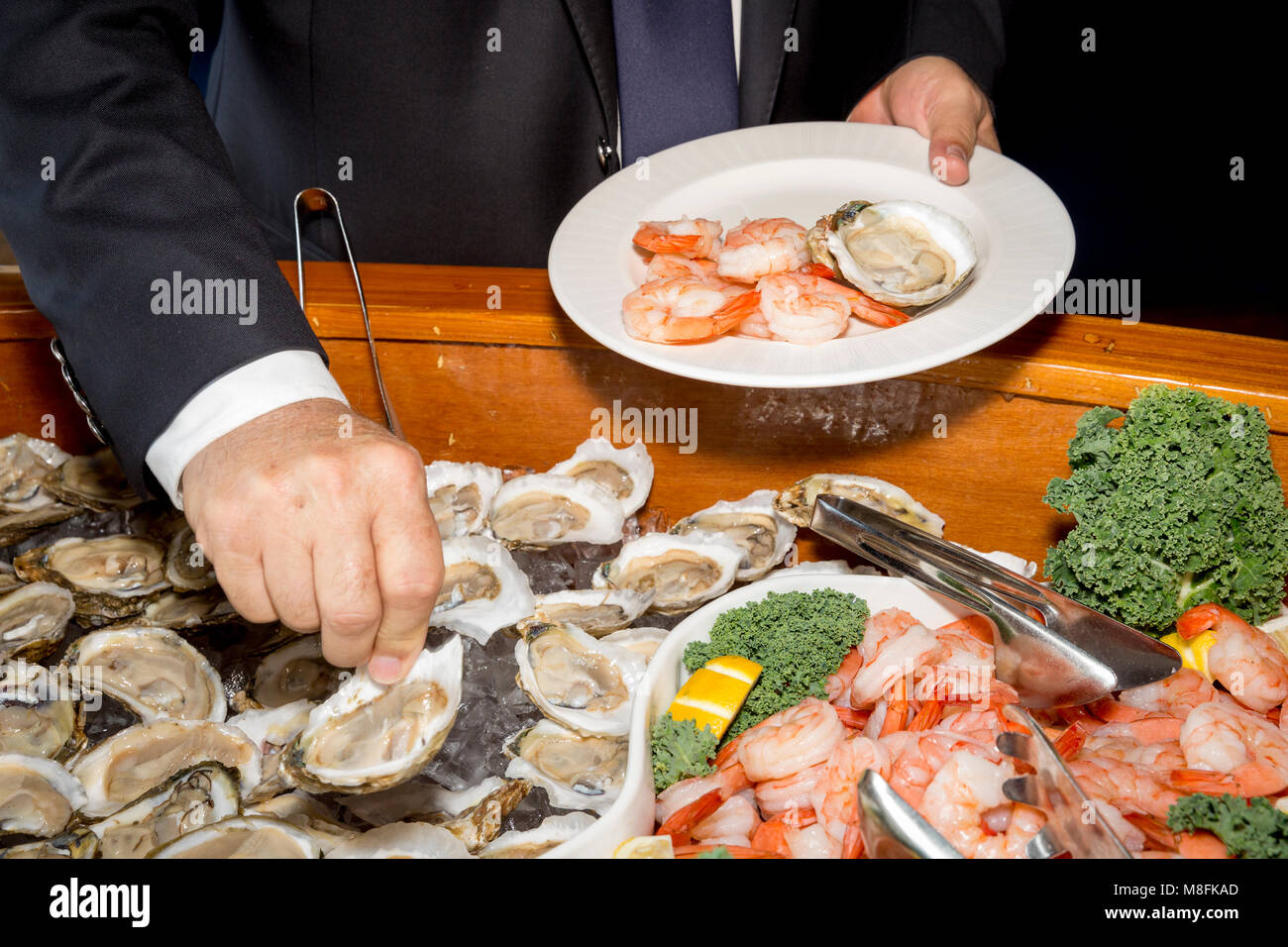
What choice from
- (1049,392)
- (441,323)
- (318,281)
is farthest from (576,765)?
(318,281)

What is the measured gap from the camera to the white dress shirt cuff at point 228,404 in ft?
3.45

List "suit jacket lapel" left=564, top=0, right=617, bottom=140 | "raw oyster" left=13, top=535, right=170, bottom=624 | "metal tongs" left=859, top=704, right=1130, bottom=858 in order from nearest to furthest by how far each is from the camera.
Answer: "metal tongs" left=859, top=704, right=1130, bottom=858
"raw oyster" left=13, top=535, right=170, bottom=624
"suit jacket lapel" left=564, top=0, right=617, bottom=140

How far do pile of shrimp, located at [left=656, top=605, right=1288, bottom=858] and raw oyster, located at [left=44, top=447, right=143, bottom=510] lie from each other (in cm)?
108

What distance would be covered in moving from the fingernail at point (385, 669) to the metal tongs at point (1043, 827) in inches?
21.3

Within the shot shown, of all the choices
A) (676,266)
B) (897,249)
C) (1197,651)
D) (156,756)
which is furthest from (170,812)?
(1197,651)

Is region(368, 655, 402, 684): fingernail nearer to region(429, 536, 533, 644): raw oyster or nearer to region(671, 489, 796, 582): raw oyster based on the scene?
region(429, 536, 533, 644): raw oyster

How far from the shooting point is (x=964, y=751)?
0.97 metres

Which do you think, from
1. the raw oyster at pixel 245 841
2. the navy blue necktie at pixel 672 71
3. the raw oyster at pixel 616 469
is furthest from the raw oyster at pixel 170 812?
the navy blue necktie at pixel 672 71

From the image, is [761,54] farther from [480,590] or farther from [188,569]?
[188,569]

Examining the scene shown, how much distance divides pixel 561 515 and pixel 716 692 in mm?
499

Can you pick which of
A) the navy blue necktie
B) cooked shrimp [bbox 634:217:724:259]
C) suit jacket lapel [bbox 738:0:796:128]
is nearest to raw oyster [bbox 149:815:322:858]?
cooked shrimp [bbox 634:217:724:259]

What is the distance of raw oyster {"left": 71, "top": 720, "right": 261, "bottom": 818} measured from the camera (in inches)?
46.3

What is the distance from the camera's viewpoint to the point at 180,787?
3.61ft

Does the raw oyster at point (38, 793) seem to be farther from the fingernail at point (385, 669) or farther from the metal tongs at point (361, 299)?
the metal tongs at point (361, 299)
